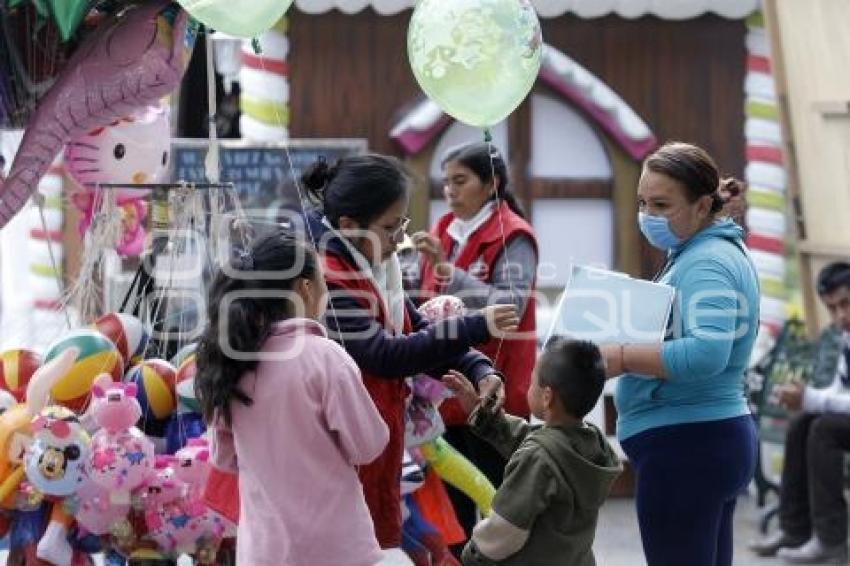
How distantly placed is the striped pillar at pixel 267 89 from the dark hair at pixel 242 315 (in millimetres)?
4575

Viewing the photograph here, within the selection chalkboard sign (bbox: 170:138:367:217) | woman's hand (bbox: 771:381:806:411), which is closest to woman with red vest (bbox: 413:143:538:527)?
woman's hand (bbox: 771:381:806:411)

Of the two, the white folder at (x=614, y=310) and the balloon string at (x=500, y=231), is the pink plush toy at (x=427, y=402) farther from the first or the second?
the white folder at (x=614, y=310)

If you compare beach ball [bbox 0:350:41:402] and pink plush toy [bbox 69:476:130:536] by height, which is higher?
beach ball [bbox 0:350:41:402]

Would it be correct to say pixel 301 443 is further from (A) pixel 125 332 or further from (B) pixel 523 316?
(B) pixel 523 316

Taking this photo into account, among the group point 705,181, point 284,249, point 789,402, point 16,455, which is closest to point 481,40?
point 705,181

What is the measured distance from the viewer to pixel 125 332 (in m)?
5.27

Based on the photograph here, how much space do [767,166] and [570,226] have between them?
43.1 inches

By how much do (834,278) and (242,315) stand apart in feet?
12.9

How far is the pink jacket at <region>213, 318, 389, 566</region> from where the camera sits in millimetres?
3852

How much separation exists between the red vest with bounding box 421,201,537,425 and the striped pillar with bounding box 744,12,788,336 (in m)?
3.36

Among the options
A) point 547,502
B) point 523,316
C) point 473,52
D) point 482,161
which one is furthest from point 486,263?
point 547,502

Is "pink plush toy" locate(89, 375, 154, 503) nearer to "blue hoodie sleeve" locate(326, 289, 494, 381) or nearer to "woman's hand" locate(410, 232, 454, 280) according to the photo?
"blue hoodie sleeve" locate(326, 289, 494, 381)

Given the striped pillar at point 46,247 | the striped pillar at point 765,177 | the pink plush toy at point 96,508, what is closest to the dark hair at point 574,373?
the pink plush toy at point 96,508

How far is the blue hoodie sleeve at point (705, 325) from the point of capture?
4.23 meters
